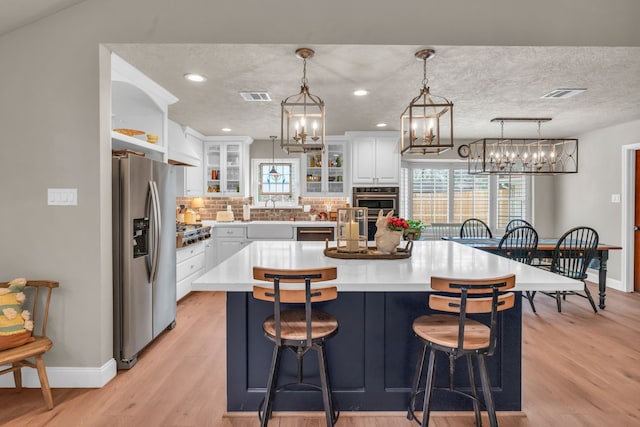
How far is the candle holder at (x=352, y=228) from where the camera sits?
2568 millimetres

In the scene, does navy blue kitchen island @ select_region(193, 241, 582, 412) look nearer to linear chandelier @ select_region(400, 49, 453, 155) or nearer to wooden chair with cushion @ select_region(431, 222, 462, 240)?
linear chandelier @ select_region(400, 49, 453, 155)

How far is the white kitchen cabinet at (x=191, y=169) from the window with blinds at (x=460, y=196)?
3663 mm

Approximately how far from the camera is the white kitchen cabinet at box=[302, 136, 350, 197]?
19.7 feet

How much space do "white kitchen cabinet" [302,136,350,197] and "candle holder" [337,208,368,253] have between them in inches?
134

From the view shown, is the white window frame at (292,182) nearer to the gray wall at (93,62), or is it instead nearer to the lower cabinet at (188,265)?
the lower cabinet at (188,265)

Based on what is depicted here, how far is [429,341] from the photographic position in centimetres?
174

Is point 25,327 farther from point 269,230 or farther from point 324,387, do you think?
point 269,230

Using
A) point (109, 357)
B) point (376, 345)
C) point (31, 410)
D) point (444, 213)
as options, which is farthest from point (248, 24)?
point (444, 213)

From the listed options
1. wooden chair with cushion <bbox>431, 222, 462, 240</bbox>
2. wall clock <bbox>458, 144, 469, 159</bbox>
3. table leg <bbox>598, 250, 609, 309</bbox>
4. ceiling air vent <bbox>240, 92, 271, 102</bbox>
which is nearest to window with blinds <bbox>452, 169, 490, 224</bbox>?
wooden chair with cushion <bbox>431, 222, 462, 240</bbox>

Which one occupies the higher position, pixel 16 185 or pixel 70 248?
pixel 16 185

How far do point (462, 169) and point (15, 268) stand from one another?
6421mm

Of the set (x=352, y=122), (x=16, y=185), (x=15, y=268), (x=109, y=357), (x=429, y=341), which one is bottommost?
(x=109, y=357)

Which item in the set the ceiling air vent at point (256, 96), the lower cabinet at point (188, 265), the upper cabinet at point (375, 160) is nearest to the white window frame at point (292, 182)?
the upper cabinet at point (375, 160)

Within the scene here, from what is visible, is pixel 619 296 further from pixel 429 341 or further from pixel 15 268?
pixel 15 268
